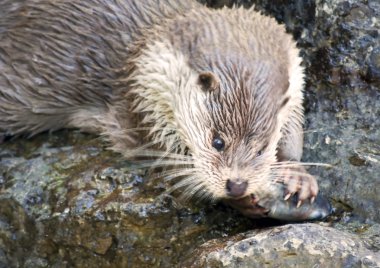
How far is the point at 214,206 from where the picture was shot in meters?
2.92

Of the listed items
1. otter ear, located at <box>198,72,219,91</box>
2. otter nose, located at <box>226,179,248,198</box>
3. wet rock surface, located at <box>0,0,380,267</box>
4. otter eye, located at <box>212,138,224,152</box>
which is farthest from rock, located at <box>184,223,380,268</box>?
otter ear, located at <box>198,72,219,91</box>

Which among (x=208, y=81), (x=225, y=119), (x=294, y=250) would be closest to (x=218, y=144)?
(x=225, y=119)

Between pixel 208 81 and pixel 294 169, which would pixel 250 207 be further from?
pixel 208 81

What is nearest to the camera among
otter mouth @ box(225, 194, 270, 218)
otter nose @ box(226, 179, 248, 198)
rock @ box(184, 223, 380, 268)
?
rock @ box(184, 223, 380, 268)

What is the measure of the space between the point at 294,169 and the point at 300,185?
0.35 feet

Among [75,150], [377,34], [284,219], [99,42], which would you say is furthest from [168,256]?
[377,34]

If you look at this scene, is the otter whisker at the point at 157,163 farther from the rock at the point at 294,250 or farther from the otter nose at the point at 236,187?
the rock at the point at 294,250

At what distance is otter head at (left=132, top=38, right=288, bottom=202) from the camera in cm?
267

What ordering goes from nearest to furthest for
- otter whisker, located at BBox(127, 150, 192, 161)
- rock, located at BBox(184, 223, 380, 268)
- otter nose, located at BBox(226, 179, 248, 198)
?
rock, located at BBox(184, 223, 380, 268), otter nose, located at BBox(226, 179, 248, 198), otter whisker, located at BBox(127, 150, 192, 161)

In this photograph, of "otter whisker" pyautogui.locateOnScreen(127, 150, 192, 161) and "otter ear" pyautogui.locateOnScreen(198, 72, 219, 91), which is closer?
"otter ear" pyautogui.locateOnScreen(198, 72, 219, 91)

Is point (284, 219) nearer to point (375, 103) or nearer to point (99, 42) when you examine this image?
point (375, 103)

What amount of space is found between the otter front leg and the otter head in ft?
0.27

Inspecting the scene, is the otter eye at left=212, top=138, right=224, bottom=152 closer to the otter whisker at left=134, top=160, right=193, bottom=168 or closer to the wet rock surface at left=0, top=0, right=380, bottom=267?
the otter whisker at left=134, top=160, right=193, bottom=168

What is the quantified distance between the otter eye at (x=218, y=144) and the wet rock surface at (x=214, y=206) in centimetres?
29
